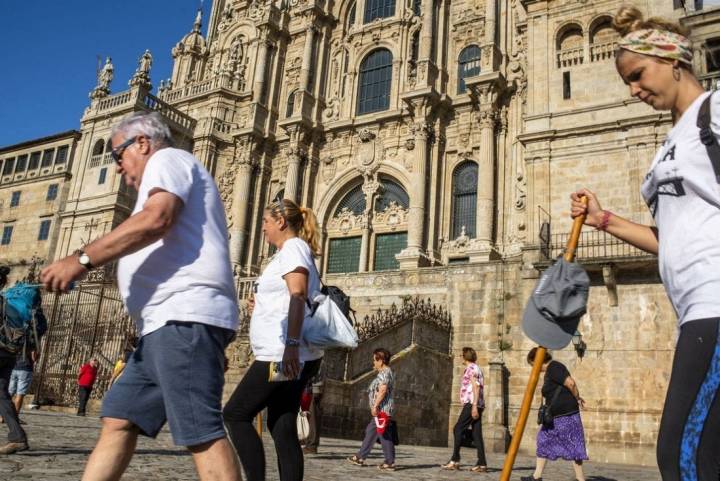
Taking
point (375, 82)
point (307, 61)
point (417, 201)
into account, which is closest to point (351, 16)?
point (307, 61)

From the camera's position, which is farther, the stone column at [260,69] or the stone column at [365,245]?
the stone column at [260,69]

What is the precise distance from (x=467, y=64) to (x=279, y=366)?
2572 centimetres

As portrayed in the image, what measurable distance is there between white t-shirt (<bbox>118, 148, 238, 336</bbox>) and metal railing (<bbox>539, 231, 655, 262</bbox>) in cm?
1390

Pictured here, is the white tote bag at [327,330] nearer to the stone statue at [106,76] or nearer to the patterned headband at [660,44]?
the patterned headband at [660,44]

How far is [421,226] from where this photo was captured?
971 inches

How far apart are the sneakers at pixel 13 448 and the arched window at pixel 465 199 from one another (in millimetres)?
20108

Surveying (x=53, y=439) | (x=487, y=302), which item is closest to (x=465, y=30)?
(x=487, y=302)

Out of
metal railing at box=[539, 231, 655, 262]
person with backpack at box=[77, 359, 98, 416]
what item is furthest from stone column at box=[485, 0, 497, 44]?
person with backpack at box=[77, 359, 98, 416]

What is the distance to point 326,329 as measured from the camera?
166 inches

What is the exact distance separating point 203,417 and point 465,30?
28.0 metres

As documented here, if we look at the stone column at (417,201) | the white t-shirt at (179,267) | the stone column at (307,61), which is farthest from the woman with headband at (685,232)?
the stone column at (307,61)

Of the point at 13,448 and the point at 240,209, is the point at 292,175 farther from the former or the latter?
the point at 13,448

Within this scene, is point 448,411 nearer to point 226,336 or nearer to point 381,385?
point 381,385

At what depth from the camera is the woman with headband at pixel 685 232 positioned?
2.24m
